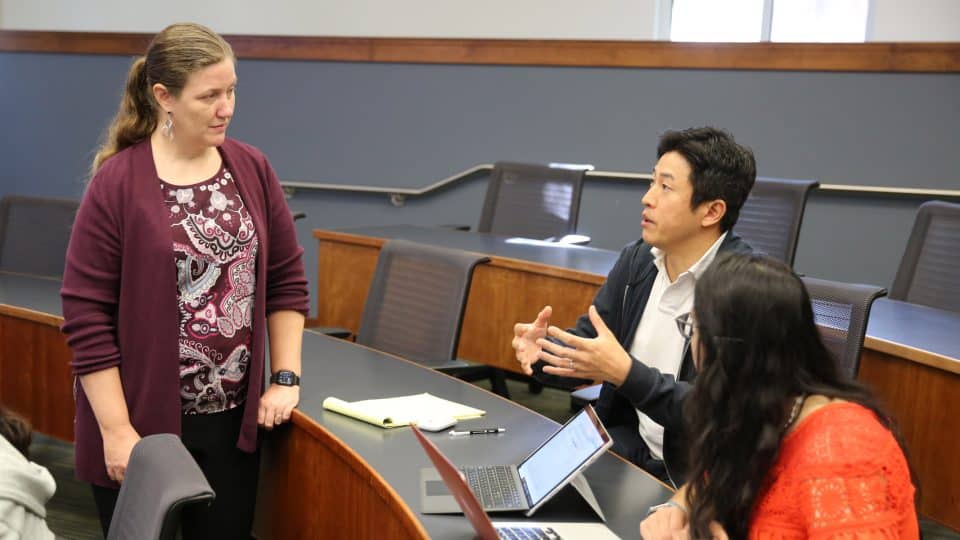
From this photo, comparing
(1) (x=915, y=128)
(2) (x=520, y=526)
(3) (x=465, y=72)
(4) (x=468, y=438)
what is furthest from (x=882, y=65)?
(2) (x=520, y=526)

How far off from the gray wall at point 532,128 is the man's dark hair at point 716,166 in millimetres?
3007

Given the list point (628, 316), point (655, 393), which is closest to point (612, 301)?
point (628, 316)

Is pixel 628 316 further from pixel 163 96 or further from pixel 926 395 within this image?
pixel 163 96

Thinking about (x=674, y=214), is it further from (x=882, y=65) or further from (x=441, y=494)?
(x=882, y=65)

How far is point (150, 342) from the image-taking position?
6.52ft

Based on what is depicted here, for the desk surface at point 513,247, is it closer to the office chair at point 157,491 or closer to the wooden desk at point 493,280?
the wooden desk at point 493,280

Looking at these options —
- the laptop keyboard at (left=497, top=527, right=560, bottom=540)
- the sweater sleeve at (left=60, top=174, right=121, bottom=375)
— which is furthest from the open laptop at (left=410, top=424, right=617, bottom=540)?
the sweater sleeve at (left=60, top=174, right=121, bottom=375)

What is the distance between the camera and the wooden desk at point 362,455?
1.78m

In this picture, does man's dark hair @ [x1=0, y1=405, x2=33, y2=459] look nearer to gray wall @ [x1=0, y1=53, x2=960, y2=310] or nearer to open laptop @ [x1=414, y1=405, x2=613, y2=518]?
open laptop @ [x1=414, y1=405, x2=613, y2=518]

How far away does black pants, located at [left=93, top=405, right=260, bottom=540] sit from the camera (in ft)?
6.88

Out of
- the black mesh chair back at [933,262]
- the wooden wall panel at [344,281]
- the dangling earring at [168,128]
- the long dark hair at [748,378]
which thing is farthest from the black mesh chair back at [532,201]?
the long dark hair at [748,378]

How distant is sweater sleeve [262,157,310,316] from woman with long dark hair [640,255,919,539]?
1.07m

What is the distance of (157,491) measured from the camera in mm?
1354

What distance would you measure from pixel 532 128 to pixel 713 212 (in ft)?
11.8
